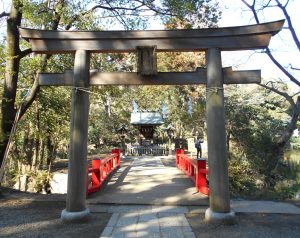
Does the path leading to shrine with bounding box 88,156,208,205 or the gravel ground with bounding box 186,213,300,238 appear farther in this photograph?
the path leading to shrine with bounding box 88,156,208,205

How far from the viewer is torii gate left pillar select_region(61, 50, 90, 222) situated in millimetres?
5438

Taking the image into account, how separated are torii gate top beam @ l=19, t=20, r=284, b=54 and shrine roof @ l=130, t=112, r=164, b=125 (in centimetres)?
1907

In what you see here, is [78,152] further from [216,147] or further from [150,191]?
[150,191]

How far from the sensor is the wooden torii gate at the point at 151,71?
18.1ft

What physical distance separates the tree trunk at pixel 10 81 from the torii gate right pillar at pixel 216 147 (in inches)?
200

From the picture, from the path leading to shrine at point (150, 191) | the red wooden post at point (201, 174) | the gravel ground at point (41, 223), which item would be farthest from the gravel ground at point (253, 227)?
the red wooden post at point (201, 174)

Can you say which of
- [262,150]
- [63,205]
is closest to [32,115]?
[63,205]

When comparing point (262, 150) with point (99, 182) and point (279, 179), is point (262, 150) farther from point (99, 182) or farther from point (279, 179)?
point (99, 182)

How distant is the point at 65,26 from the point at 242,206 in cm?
735

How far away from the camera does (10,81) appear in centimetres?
784

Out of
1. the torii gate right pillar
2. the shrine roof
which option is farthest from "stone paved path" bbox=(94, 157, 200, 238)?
the shrine roof

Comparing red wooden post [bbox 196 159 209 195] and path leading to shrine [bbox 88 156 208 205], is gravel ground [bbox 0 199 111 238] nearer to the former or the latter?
path leading to shrine [bbox 88 156 208 205]

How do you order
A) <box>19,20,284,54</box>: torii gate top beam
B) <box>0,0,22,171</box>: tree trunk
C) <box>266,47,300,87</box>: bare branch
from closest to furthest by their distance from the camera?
<box>19,20,284,54</box>: torii gate top beam
<box>0,0,22,171</box>: tree trunk
<box>266,47,300,87</box>: bare branch

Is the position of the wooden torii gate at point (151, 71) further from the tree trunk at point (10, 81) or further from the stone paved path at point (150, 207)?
the tree trunk at point (10, 81)
